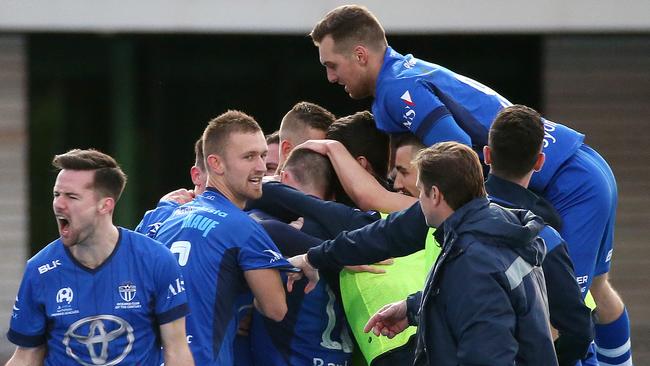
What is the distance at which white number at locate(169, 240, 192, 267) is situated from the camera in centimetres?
562

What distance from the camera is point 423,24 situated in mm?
12195

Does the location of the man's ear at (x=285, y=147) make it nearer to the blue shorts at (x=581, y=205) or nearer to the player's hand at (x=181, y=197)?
the player's hand at (x=181, y=197)

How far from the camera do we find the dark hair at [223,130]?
582 cm

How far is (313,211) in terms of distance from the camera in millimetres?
5969

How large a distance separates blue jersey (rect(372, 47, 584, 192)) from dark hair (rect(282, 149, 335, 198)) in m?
0.34

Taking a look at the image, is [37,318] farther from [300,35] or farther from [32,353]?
[300,35]

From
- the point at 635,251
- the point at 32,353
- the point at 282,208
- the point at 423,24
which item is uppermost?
the point at 423,24

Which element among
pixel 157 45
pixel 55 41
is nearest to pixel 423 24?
pixel 157 45

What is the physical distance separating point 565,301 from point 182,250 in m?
1.67

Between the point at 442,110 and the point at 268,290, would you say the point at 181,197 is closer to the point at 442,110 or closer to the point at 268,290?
the point at 268,290

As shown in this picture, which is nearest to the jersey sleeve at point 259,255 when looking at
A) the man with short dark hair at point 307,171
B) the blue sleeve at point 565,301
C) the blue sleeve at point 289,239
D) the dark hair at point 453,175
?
the blue sleeve at point 289,239

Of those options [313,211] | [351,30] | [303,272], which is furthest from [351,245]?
[351,30]

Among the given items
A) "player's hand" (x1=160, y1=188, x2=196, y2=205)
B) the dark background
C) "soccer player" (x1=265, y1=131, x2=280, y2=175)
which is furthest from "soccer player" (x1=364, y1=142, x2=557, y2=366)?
the dark background

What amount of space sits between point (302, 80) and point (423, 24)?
1503mm
